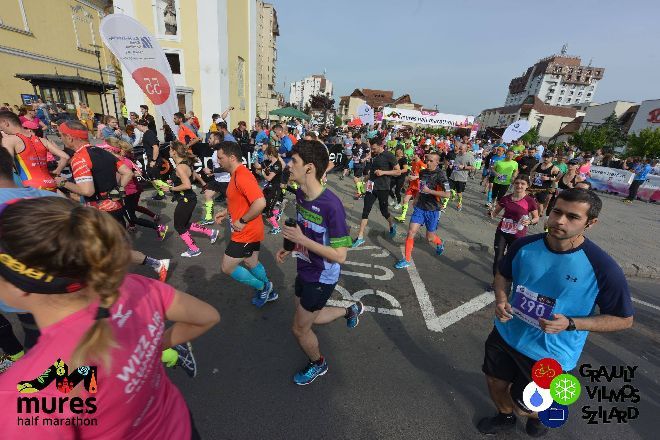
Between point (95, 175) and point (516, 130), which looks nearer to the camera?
point (95, 175)

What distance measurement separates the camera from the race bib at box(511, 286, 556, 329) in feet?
6.77

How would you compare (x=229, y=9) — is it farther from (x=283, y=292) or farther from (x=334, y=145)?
(x=283, y=292)

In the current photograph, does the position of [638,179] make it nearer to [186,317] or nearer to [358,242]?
[358,242]

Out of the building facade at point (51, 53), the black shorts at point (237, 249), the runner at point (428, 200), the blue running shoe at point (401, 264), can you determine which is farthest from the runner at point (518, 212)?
the building facade at point (51, 53)

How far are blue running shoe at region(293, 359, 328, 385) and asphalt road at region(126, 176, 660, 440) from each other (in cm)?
6

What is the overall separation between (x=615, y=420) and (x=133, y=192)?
24.4ft

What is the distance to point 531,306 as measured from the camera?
7.07 feet

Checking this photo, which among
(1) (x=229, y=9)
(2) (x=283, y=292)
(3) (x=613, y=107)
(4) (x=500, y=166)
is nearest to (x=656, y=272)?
(4) (x=500, y=166)

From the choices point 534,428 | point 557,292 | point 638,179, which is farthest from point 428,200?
point 638,179

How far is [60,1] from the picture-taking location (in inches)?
1003

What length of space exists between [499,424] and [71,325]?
10.2ft

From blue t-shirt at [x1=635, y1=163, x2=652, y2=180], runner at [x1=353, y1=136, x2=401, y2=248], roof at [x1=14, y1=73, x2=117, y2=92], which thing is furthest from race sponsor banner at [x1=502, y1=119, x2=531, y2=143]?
roof at [x1=14, y1=73, x2=117, y2=92]

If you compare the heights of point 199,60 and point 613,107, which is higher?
point 613,107

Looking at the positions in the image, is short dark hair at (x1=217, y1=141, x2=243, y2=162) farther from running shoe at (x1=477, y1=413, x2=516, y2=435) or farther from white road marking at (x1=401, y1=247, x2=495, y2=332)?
running shoe at (x1=477, y1=413, x2=516, y2=435)
